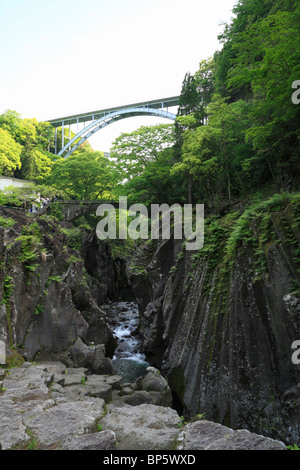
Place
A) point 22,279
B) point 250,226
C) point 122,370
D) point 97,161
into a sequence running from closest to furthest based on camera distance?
point 22,279, point 250,226, point 122,370, point 97,161

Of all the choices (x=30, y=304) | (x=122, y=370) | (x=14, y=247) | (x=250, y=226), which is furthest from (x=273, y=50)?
(x=122, y=370)

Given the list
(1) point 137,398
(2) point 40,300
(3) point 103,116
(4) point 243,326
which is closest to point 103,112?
(3) point 103,116

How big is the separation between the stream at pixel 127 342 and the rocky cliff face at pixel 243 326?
3744 millimetres

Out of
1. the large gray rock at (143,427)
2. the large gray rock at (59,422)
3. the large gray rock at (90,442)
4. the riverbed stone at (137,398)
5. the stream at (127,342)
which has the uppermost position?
the large gray rock at (90,442)

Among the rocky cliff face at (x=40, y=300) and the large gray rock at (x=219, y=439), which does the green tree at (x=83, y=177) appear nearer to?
the rocky cliff face at (x=40, y=300)

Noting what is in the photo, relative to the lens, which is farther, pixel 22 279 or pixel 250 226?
pixel 250 226

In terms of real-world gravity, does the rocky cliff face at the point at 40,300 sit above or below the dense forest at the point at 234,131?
below

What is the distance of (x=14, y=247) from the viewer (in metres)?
10.5

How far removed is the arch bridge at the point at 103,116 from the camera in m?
49.7

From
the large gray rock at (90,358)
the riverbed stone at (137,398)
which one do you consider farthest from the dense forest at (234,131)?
the riverbed stone at (137,398)

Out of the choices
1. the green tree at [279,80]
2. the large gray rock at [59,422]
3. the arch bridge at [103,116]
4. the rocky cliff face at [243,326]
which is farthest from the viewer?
the arch bridge at [103,116]

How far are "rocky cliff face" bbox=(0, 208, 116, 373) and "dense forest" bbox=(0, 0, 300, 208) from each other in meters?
5.76
